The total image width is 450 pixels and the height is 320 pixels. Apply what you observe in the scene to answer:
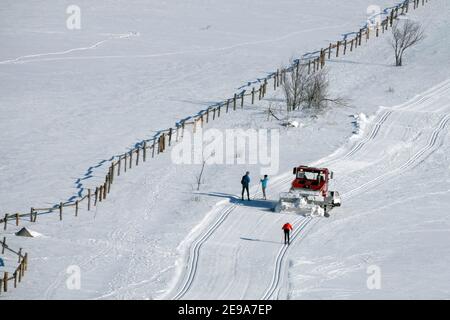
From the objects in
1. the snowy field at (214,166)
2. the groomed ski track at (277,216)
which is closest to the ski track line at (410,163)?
the groomed ski track at (277,216)

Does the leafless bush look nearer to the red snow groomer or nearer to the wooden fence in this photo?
the red snow groomer

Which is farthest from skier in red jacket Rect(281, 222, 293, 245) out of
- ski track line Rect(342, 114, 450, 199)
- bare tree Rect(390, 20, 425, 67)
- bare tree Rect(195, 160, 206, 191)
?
bare tree Rect(390, 20, 425, 67)

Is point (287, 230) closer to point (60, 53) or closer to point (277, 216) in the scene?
point (277, 216)

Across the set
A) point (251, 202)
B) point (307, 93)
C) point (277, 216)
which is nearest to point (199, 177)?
point (251, 202)
